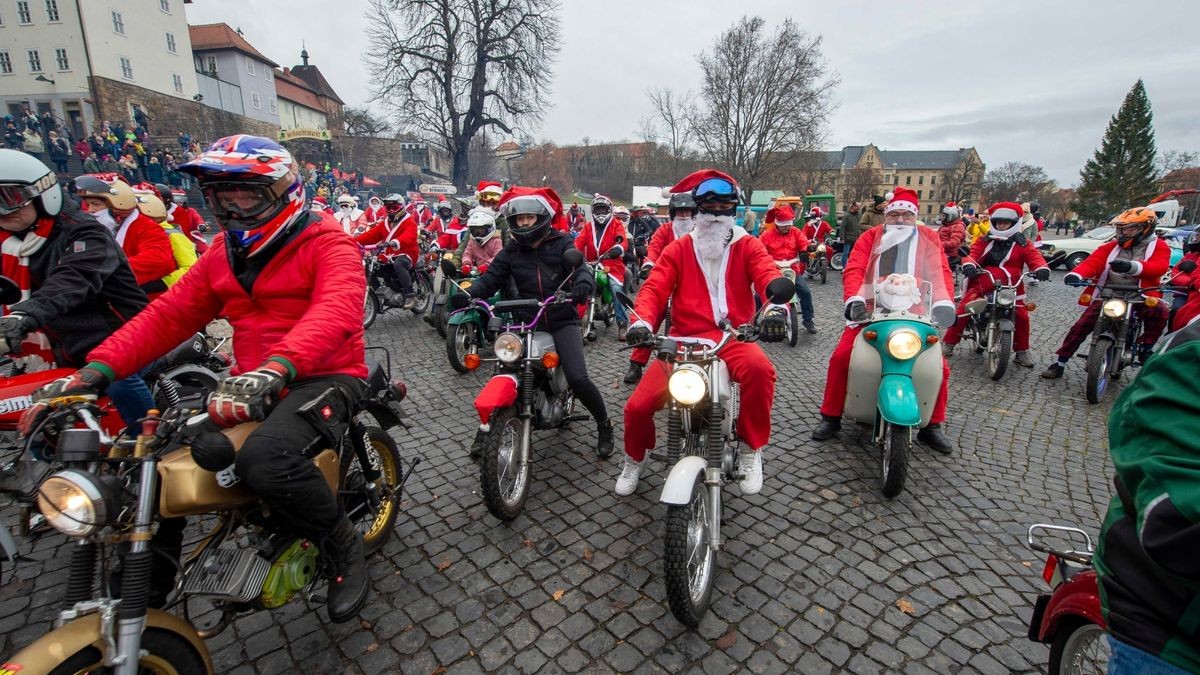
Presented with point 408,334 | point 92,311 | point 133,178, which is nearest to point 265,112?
point 133,178

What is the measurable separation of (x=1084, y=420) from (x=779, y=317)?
457 centimetres

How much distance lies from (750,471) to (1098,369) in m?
4.81

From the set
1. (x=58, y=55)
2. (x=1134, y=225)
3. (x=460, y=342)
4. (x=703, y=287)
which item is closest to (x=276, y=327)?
(x=703, y=287)

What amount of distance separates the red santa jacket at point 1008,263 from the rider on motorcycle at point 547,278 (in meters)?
5.14

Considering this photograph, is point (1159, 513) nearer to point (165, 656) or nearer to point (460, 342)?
point (165, 656)

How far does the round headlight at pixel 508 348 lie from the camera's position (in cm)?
358

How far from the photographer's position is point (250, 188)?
2.26 m

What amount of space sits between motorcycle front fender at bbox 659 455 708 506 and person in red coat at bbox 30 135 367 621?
1.41 m

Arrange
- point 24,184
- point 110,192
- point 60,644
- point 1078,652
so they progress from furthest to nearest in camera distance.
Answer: point 110,192, point 24,184, point 1078,652, point 60,644

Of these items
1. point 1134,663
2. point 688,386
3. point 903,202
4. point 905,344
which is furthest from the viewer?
point 903,202

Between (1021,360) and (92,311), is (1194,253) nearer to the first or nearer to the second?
(1021,360)

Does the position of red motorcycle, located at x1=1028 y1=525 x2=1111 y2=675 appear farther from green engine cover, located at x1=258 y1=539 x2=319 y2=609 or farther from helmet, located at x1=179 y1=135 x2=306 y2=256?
helmet, located at x1=179 y1=135 x2=306 y2=256

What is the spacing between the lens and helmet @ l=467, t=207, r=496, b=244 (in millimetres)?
7402

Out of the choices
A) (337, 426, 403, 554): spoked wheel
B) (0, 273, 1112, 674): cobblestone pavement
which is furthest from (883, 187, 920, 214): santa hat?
(337, 426, 403, 554): spoked wheel
